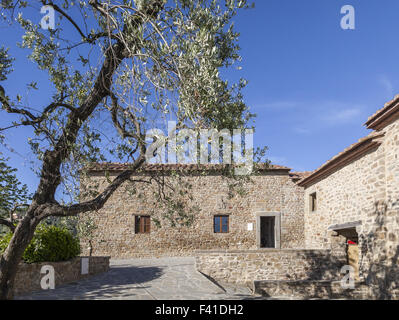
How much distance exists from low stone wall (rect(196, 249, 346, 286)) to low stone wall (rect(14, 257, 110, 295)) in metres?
3.30

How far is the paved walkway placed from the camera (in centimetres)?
813

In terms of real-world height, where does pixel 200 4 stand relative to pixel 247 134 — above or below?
above

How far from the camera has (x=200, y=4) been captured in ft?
18.4

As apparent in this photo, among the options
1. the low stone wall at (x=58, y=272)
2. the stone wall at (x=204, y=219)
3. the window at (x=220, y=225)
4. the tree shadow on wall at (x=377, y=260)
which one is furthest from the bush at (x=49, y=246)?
the window at (x=220, y=225)

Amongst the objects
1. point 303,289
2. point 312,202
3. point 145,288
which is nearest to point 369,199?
point 303,289

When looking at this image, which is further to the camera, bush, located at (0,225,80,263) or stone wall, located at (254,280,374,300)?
stone wall, located at (254,280,374,300)

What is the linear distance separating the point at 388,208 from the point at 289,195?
27.7 ft

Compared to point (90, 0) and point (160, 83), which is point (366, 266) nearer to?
point (160, 83)

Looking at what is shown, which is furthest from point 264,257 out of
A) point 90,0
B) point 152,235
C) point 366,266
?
point 90,0

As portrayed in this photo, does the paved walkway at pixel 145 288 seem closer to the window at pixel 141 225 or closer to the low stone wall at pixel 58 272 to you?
the low stone wall at pixel 58 272

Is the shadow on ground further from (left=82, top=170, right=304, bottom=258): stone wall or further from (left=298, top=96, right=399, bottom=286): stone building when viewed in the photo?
(left=298, top=96, right=399, bottom=286): stone building

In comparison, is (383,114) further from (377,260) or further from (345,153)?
(377,260)

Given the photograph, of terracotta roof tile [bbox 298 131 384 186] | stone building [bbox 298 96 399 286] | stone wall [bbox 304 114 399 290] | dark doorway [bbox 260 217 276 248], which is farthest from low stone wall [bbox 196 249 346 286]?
dark doorway [bbox 260 217 276 248]

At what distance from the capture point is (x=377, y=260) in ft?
31.3
